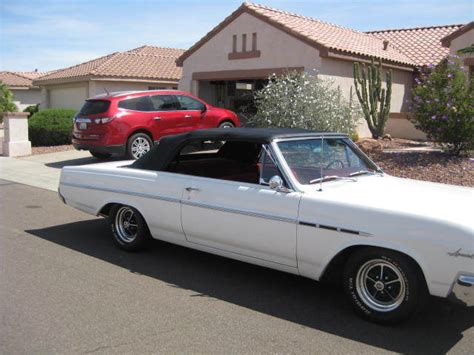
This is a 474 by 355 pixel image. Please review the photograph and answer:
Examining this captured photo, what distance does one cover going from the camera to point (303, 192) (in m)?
4.41

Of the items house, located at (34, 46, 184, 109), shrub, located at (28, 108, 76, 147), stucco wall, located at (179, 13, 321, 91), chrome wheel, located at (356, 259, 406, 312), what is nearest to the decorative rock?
stucco wall, located at (179, 13, 321, 91)

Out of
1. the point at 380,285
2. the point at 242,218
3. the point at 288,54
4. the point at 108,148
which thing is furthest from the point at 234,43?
the point at 380,285

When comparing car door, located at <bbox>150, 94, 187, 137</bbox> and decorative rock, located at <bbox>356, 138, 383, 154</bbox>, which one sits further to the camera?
car door, located at <bbox>150, 94, 187, 137</bbox>

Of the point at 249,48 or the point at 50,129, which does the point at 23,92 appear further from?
the point at 249,48

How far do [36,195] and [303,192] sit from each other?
680 centimetres

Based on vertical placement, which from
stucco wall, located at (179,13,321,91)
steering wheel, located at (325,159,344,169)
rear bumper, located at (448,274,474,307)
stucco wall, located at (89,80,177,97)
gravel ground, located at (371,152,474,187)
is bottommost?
rear bumper, located at (448,274,474,307)

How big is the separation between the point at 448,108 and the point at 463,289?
23.9ft

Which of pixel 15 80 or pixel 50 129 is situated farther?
pixel 15 80

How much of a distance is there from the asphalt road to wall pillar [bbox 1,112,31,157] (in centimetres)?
1092

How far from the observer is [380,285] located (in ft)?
13.1

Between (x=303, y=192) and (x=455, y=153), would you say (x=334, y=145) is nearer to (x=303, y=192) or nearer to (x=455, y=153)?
(x=303, y=192)

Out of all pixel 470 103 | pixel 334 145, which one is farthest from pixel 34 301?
pixel 470 103

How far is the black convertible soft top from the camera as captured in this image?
4949mm

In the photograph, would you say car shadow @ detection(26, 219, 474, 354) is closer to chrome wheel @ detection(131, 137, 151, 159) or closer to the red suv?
the red suv
